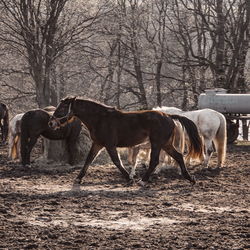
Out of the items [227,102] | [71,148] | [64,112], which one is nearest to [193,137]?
[64,112]

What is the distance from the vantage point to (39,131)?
44.8 ft

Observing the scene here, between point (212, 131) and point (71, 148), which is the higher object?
point (212, 131)

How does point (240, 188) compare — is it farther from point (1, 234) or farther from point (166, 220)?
point (1, 234)

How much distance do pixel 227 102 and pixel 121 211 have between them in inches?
464

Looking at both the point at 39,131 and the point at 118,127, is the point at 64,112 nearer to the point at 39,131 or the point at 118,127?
the point at 118,127

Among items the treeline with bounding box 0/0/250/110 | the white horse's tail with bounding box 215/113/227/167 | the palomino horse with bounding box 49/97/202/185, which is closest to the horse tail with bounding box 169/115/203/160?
the palomino horse with bounding box 49/97/202/185

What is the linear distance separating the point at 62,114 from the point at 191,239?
511cm

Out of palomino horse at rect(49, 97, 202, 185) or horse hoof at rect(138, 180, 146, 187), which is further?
palomino horse at rect(49, 97, 202, 185)

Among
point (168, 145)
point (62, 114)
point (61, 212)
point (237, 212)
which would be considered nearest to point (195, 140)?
point (168, 145)

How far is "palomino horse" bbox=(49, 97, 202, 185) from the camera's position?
36.1 feet

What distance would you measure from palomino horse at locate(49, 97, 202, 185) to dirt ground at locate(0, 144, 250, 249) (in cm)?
51

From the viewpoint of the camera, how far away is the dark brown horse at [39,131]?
13.6 metres

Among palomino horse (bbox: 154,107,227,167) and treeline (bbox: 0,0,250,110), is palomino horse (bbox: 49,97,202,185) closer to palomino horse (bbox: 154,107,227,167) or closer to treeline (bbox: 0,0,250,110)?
palomino horse (bbox: 154,107,227,167)

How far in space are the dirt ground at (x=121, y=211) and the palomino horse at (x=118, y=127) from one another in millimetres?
512
